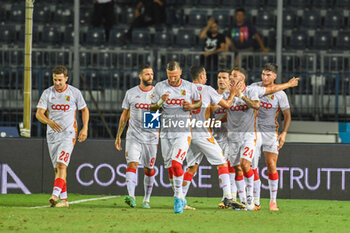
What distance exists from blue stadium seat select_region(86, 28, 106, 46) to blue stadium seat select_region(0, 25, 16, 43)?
178 cm

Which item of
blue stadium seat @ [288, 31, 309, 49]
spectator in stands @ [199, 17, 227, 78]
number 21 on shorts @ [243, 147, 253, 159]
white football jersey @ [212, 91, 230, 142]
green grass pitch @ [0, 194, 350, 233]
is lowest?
green grass pitch @ [0, 194, 350, 233]

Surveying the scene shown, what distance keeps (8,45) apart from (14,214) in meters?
10.4

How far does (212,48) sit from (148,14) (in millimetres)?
3240

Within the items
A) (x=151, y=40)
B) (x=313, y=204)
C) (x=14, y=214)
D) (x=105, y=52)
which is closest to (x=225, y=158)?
(x=313, y=204)

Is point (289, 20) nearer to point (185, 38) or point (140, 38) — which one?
point (185, 38)

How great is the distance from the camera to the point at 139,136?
1220 centimetres

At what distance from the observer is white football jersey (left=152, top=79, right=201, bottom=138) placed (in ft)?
36.2

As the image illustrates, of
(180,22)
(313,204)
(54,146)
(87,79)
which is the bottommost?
(313,204)

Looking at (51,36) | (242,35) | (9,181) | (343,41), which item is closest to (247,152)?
(9,181)

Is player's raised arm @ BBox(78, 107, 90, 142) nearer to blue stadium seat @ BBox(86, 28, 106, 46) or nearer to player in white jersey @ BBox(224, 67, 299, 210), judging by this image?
player in white jersey @ BBox(224, 67, 299, 210)

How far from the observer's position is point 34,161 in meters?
14.5

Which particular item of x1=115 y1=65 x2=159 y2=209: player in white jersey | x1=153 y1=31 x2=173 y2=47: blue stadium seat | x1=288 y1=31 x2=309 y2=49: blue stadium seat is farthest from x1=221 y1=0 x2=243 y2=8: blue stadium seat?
x1=115 y1=65 x2=159 y2=209: player in white jersey

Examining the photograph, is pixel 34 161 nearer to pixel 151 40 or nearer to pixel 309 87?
pixel 309 87

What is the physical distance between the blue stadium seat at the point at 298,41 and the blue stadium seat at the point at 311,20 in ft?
1.81
